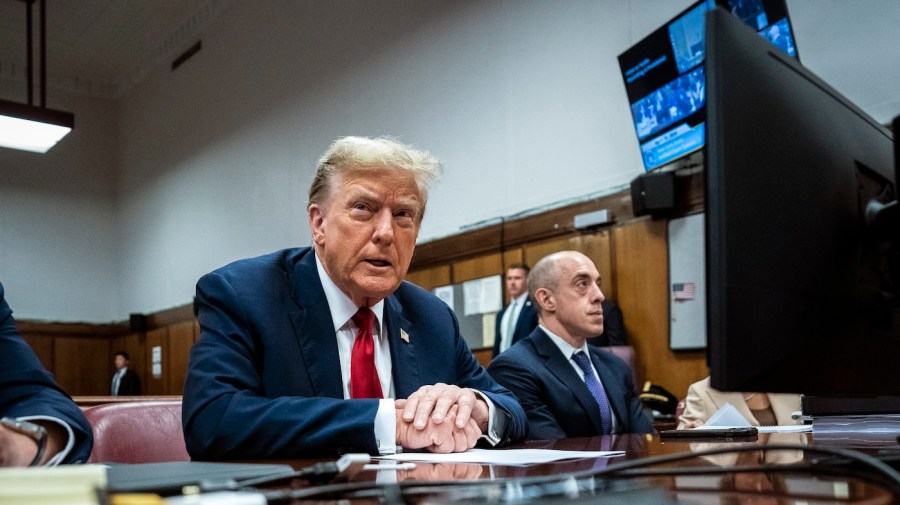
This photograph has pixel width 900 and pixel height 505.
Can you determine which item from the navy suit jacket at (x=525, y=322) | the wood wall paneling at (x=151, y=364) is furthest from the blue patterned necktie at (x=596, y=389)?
the wood wall paneling at (x=151, y=364)

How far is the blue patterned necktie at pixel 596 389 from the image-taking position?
10.8ft

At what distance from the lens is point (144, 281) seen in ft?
43.7

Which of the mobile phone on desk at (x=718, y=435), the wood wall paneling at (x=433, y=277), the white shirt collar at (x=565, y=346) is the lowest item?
the mobile phone on desk at (x=718, y=435)

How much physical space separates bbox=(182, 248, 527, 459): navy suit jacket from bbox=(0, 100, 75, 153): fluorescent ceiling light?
776 centimetres

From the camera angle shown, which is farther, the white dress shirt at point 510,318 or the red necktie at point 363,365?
the white dress shirt at point 510,318

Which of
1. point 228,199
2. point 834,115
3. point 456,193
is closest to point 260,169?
point 228,199

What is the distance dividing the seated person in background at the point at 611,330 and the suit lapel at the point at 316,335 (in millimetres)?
4141

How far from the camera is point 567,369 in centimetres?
338

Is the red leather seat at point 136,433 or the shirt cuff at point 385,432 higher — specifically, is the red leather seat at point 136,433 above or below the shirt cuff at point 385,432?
below

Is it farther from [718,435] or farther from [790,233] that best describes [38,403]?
[718,435]

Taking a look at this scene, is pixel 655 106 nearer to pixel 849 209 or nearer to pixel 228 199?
pixel 849 209

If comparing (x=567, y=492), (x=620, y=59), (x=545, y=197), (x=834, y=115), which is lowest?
(x=567, y=492)

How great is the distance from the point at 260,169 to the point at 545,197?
4.89 metres

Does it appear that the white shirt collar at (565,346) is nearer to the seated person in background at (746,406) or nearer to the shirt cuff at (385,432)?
the seated person in background at (746,406)
